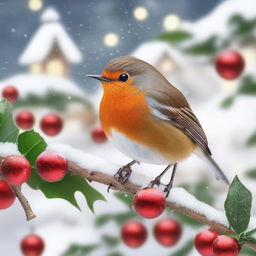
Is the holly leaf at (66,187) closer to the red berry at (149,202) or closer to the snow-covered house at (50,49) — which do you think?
the red berry at (149,202)

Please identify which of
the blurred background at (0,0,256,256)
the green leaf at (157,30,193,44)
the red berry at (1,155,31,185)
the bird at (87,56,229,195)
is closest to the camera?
the red berry at (1,155,31,185)

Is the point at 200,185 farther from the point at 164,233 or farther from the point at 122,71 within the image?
the point at 122,71

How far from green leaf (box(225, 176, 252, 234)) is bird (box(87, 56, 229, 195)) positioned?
0.08 m

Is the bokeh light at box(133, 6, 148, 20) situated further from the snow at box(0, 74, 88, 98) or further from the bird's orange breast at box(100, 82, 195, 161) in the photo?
the bird's orange breast at box(100, 82, 195, 161)

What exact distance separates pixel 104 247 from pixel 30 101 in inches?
10.2

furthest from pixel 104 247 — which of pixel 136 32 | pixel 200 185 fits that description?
pixel 136 32

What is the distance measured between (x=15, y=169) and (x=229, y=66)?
1.17 feet

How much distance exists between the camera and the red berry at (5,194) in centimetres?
38

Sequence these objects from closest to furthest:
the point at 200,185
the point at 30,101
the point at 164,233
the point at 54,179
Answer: the point at 54,179 → the point at 164,233 → the point at 200,185 → the point at 30,101

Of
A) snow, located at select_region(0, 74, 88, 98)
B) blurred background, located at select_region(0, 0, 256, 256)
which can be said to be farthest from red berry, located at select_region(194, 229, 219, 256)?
snow, located at select_region(0, 74, 88, 98)

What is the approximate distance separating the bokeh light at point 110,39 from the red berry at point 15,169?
1.97ft

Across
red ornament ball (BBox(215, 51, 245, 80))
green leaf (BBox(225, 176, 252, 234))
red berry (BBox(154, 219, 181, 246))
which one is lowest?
green leaf (BBox(225, 176, 252, 234))

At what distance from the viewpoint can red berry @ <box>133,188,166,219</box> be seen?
0.39 m

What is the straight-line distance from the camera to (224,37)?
0.74 metres
